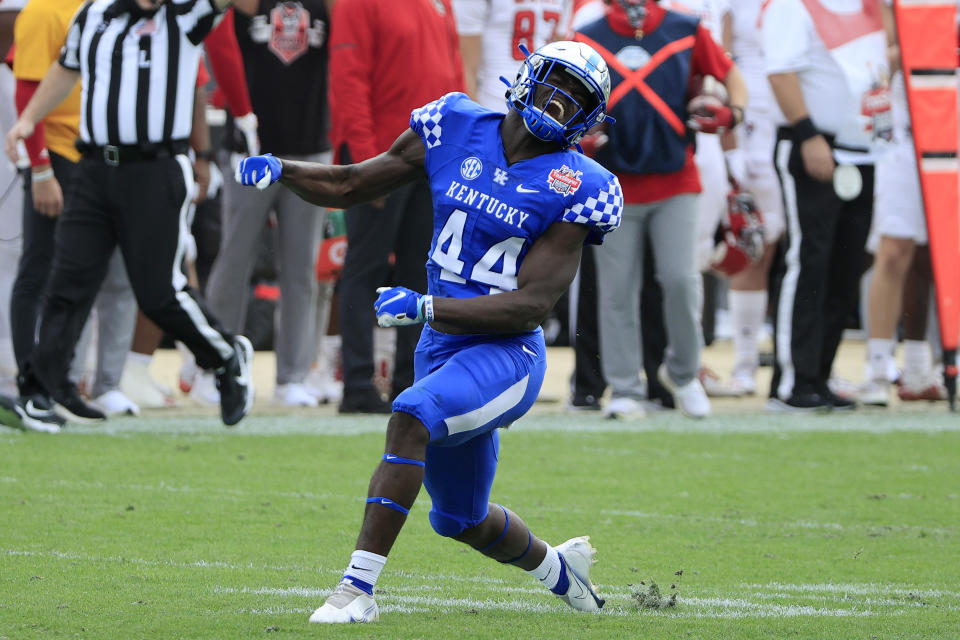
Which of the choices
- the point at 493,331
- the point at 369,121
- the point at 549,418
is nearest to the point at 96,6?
the point at 369,121

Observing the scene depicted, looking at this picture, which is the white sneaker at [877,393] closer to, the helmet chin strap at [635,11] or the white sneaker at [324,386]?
the helmet chin strap at [635,11]

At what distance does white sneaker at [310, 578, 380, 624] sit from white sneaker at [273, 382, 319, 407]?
18.1 ft

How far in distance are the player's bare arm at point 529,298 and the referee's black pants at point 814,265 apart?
16.4ft

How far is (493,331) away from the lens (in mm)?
4195

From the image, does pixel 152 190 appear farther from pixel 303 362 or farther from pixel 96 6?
pixel 303 362

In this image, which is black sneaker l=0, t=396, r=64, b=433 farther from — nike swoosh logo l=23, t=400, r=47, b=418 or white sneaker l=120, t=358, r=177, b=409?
white sneaker l=120, t=358, r=177, b=409

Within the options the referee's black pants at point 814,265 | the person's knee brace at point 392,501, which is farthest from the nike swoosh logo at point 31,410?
the referee's black pants at point 814,265

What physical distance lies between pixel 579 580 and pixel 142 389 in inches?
217

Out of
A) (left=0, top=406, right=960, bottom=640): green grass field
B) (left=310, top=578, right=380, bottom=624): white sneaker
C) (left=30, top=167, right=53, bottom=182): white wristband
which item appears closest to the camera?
(left=310, top=578, right=380, bottom=624): white sneaker

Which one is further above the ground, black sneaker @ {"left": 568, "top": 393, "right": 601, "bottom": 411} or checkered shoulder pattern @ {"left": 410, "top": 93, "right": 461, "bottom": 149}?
checkered shoulder pattern @ {"left": 410, "top": 93, "right": 461, "bottom": 149}

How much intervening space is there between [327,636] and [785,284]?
5.99 m

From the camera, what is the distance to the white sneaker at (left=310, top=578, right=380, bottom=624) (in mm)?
3873

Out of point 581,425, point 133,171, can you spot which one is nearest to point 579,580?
point 133,171

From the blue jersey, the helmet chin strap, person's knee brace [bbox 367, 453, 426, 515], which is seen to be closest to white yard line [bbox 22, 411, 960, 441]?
the helmet chin strap
